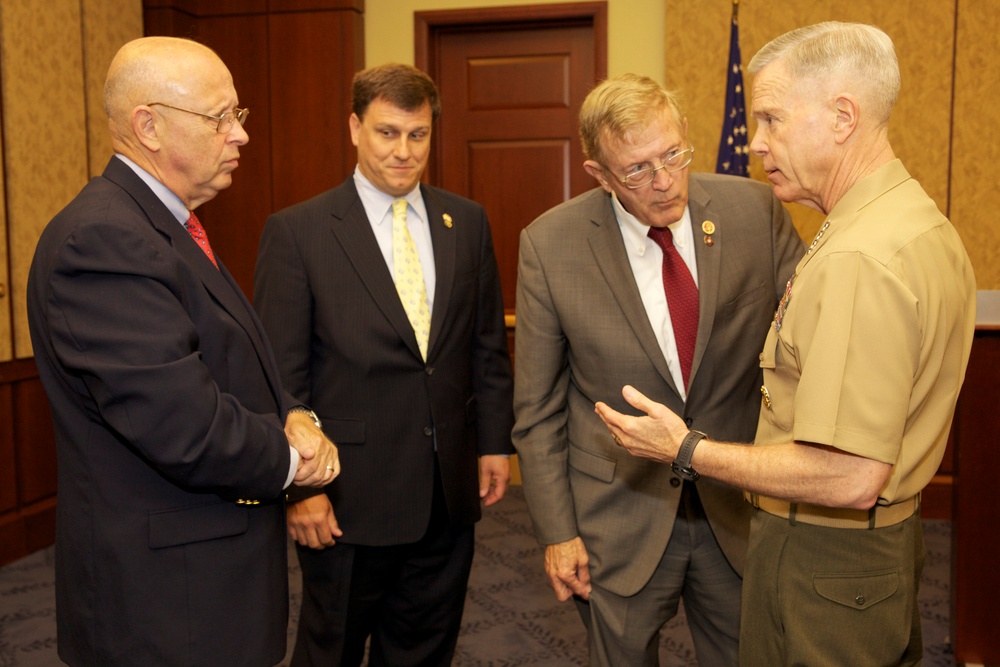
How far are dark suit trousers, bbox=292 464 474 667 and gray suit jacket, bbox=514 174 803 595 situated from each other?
508 mm

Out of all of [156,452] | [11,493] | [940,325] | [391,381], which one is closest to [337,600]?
[391,381]

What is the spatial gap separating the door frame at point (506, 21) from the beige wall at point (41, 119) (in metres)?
1.93

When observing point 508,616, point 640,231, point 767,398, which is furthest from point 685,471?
point 508,616

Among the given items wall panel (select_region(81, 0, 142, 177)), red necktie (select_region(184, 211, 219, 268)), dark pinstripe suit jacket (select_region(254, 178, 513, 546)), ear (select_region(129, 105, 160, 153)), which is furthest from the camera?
wall panel (select_region(81, 0, 142, 177))

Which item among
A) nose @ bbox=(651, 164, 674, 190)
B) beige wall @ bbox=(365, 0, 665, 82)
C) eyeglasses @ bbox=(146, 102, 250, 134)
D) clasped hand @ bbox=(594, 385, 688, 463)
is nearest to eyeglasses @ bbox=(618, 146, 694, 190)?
nose @ bbox=(651, 164, 674, 190)

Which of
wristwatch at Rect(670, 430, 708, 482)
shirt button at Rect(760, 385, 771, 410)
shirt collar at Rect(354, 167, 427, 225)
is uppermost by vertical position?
shirt collar at Rect(354, 167, 427, 225)

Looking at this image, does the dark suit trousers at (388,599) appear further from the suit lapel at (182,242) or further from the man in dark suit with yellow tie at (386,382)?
the suit lapel at (182,242)

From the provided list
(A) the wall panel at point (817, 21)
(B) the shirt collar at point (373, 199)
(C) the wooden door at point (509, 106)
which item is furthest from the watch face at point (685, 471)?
(C) the wooden door at point (509, 106)

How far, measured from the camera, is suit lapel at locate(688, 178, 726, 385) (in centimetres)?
199

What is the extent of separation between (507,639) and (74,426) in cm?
224

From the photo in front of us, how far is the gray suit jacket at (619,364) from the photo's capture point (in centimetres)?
202

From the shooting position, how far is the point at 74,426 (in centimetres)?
161

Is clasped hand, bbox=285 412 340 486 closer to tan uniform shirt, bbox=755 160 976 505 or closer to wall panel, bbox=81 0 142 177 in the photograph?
tan uniform shirt, bbox=755 160 976 505

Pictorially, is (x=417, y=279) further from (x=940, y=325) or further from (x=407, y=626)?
(x=940, y=325)
